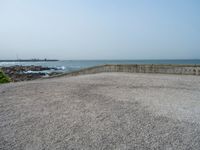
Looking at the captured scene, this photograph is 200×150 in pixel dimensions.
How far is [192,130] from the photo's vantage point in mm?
4531

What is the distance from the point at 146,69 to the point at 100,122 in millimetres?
11330

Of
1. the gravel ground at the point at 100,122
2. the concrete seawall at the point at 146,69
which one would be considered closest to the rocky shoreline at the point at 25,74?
the concrete seawall at the point at 146,69

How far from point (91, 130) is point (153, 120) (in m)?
1.44

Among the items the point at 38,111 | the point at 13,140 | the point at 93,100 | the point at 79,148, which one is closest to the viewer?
the point at 79,148

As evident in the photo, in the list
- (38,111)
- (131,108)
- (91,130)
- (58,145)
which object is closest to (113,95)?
(131,108)

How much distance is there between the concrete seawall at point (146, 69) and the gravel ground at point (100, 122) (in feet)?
22.5

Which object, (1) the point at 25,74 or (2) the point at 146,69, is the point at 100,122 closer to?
(2) the point at 146,69

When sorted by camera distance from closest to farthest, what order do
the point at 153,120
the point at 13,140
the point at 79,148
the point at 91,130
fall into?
the point at 79,148
the point at 13,140
the point at 91,130
the point at 153,120

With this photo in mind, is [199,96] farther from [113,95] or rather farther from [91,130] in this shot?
[91,130]

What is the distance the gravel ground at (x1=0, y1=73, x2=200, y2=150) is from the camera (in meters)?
3.91

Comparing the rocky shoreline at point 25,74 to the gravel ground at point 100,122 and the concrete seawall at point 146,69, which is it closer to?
the concrete seawall at point 146,69

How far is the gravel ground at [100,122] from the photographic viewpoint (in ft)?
A: 12.8

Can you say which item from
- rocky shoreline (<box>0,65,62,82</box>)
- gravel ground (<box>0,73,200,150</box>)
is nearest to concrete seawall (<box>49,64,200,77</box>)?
gravel ground (<box>0,73,200,150</box>)

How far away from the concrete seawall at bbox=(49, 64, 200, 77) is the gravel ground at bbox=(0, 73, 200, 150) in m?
6.87
